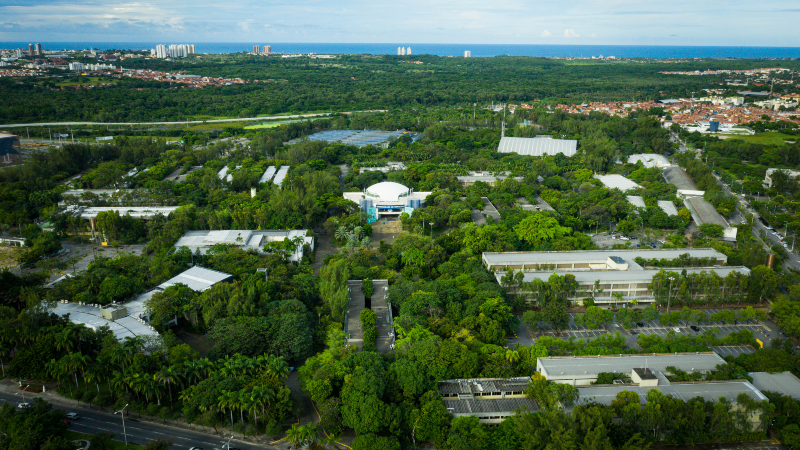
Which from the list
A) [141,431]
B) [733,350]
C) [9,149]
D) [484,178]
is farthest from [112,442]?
[9,149]

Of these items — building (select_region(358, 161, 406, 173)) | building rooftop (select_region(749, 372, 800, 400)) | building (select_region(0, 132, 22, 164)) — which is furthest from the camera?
building (select_region(358, 161, 406, 173))

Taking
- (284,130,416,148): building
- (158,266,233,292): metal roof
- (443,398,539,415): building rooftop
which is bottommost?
(443,398,539,415): building rooftop

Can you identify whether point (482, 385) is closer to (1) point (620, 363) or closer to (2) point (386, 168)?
(1) point (620, 363)

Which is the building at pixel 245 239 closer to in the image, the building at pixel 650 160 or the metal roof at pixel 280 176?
the metal roof at pixel 280 176

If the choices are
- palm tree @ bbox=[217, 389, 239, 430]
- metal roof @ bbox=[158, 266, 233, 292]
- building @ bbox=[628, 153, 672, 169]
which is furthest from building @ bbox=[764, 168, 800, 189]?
palm tree @ bbox=[217, 389, 239, 430]

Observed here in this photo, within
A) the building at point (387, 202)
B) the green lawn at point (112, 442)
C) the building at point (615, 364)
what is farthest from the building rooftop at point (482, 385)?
the building at point (387, 202)

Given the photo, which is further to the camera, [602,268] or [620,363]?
[602,268]

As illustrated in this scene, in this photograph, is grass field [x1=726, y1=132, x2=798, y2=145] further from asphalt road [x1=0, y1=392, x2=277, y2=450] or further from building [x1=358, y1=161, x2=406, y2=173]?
asphalt road [x1=0, y1=392, x2=277, y2=450]
